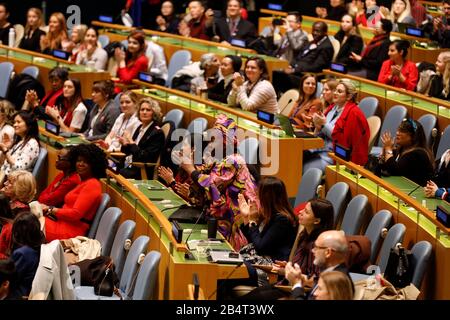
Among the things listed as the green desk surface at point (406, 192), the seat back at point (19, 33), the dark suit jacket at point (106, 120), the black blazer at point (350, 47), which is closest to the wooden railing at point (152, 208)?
the green desk surface at point (406, 192)

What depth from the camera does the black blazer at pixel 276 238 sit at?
6429 millimetres

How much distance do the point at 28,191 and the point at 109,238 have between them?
72 centimetres

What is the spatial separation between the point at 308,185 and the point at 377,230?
1.15 metres

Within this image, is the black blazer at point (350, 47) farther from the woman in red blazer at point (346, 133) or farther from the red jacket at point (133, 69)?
the woman in red blazer at point (346, 133)

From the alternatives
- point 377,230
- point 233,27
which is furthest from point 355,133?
point 233,27

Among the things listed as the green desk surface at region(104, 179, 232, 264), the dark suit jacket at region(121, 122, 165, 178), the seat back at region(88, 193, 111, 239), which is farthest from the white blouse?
the seat back at region(88, 193, 111, 239)

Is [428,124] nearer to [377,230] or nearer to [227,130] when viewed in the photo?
[227,130]

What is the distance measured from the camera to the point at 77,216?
736cm

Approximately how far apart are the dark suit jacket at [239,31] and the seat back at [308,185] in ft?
15.9

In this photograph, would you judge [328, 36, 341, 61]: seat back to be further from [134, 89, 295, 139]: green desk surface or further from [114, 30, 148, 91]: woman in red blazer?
[134, 89, 295, 139]: green desk surface

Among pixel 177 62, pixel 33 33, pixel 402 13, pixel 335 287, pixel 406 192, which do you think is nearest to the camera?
pixel 335 287

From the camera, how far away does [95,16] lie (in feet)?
50.8

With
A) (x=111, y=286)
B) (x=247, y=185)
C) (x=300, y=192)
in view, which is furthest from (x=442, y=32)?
(x=111, y=286)
